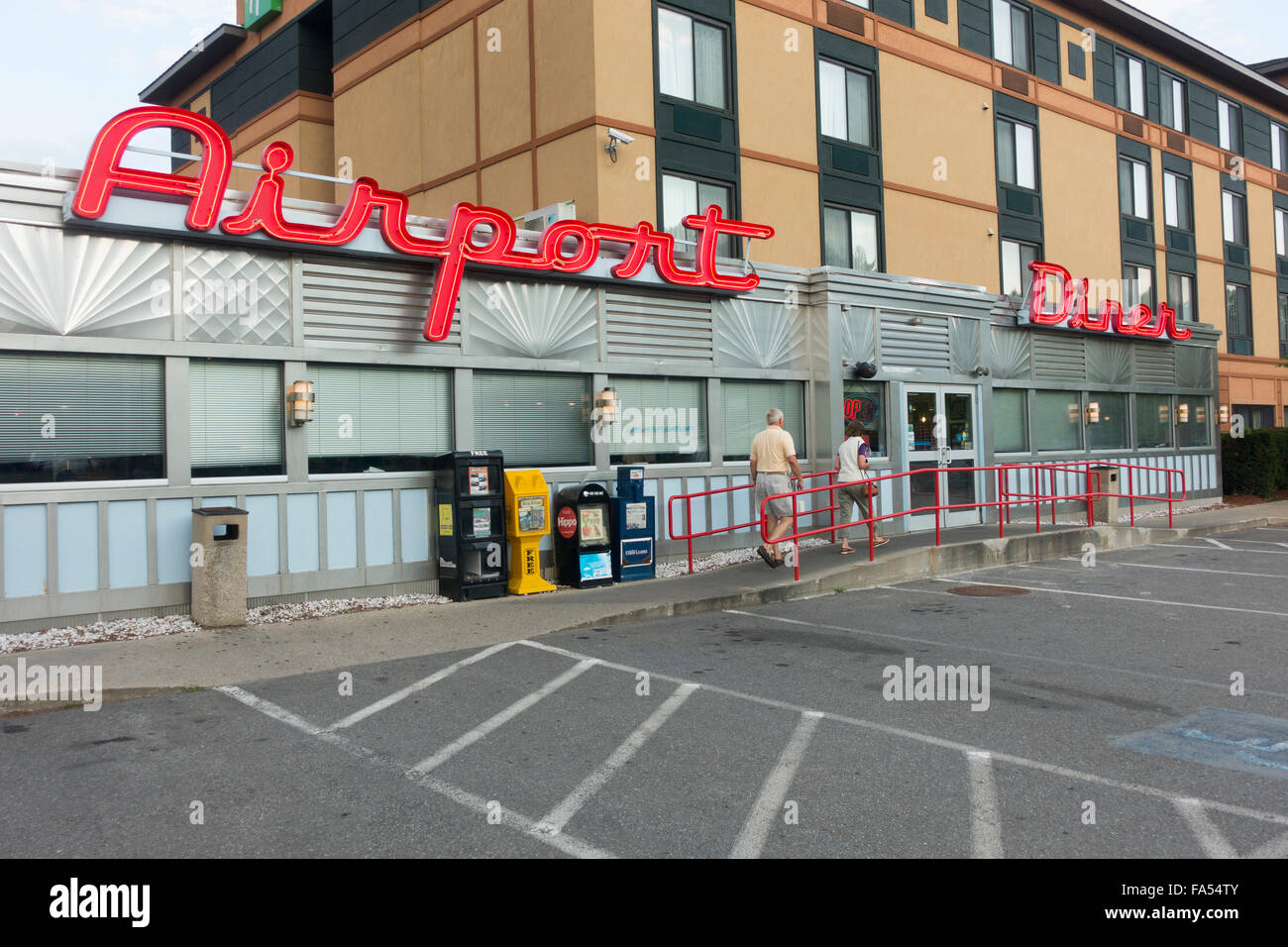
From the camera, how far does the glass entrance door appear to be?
17531 millimetres

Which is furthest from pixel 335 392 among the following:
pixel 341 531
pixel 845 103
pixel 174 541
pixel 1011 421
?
pixel 1011 421

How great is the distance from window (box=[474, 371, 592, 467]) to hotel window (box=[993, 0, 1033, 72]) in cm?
1464

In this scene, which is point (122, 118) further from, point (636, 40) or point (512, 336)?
point (636, 40)

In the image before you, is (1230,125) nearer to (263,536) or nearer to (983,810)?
(263,536)

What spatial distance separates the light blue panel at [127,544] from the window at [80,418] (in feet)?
1.09

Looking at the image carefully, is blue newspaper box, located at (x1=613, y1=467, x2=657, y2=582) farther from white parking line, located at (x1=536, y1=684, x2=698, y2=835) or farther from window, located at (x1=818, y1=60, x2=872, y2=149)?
window, located at (x1=818, y1=60, x2=872, y2=149)

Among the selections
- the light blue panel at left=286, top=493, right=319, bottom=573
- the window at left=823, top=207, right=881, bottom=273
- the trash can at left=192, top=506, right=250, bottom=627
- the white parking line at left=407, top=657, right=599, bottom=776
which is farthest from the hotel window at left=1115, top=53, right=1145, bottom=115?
the trash can at left=192, top=506, right=250, bottom=627

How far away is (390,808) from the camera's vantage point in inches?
196

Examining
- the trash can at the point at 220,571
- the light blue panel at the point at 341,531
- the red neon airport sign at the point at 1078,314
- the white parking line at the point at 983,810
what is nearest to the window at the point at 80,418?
the trash can at the point at 220,571

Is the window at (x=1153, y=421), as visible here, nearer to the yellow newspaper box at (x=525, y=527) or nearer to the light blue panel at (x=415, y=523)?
the yellow newspaper box at (x=525, y=527)

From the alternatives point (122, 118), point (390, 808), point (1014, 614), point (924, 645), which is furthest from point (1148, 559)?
point (122, 118)

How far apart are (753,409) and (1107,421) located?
1100 centimetres
